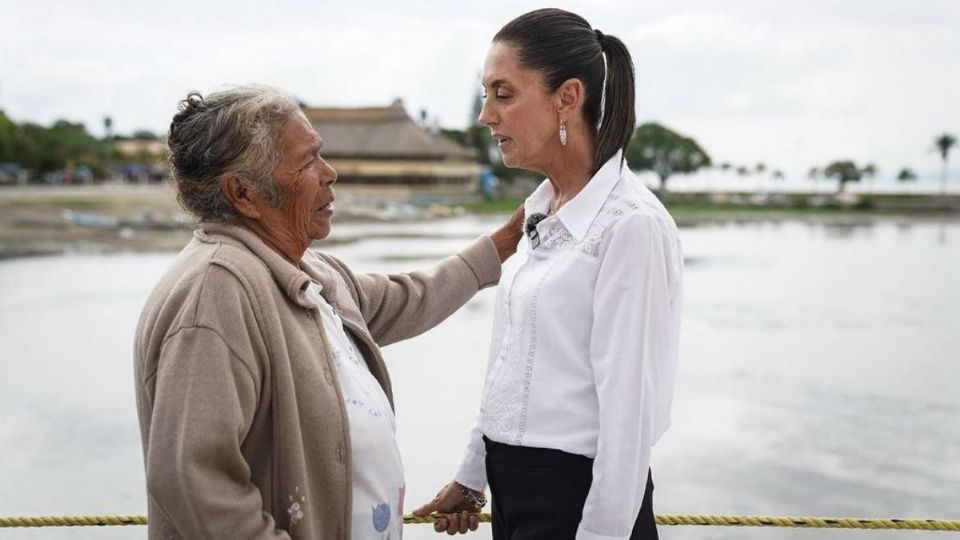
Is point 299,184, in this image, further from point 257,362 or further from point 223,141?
point 257,362

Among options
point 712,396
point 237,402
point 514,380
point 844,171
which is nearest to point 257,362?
point 237,402

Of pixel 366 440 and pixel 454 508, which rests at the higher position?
pixel 366 440

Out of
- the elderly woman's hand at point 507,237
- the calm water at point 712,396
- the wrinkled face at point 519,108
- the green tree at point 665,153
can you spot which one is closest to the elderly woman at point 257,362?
the wrinkled face at point 519,108

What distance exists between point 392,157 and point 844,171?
3530 centimetres

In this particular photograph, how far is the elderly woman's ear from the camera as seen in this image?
167 cm

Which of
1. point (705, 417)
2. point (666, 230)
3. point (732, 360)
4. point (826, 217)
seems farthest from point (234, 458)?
point (826, 217)

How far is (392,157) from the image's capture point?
1945 inches

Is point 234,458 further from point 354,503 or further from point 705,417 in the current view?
point 705,417

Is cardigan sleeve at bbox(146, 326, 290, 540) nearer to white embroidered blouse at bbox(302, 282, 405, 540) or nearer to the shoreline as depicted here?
white embroidered blouse at bbox(302, 282, 405, 540)

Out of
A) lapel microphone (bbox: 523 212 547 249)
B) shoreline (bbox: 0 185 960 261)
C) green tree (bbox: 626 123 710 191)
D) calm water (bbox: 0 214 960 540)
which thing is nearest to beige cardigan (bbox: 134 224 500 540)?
lapel microphone (bbox: 523 212 547 249)

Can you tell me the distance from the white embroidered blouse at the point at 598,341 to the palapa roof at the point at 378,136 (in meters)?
47.4

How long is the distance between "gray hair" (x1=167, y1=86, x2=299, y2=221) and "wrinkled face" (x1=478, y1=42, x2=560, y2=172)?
38cm

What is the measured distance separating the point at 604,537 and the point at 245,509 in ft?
1.91

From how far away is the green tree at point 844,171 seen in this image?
221 ft
